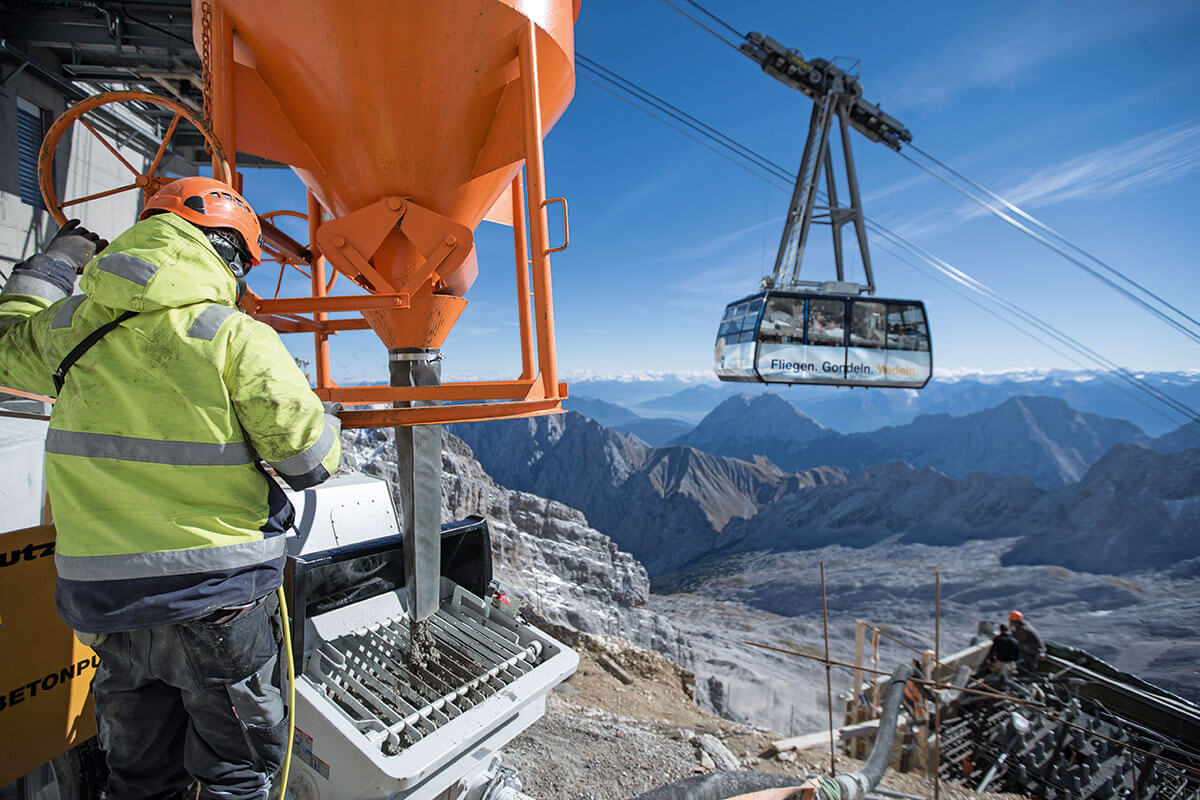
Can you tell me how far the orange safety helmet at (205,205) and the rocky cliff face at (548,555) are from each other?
851 inches

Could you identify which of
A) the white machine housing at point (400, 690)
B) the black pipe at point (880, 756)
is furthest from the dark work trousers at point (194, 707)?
the black pipe at point (880, 756)

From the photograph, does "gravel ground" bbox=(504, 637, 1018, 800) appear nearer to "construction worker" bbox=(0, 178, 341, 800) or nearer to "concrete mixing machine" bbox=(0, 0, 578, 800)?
"concrete mixing machine" bbox=(0, 0, 578, 800)

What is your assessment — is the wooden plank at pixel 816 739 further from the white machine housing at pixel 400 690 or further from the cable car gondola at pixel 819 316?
the cable car gondola at pixel 819 316

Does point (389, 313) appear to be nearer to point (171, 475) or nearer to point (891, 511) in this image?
point (171, 475)

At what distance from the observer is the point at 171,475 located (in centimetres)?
166

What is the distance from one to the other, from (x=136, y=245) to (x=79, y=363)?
15.7 inches

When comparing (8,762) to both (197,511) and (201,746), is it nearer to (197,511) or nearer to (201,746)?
(201,746)

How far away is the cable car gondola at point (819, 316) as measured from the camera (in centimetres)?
1529

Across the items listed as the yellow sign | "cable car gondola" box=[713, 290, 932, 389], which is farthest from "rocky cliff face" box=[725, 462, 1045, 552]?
the yellow sign

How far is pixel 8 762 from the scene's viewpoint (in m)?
2.33

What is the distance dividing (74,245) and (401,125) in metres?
1.44

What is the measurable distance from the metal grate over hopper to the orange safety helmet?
200cm

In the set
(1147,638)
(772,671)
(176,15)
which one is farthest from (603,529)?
(176,15)

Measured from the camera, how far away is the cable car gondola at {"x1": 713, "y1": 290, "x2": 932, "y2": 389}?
15.2 meters
